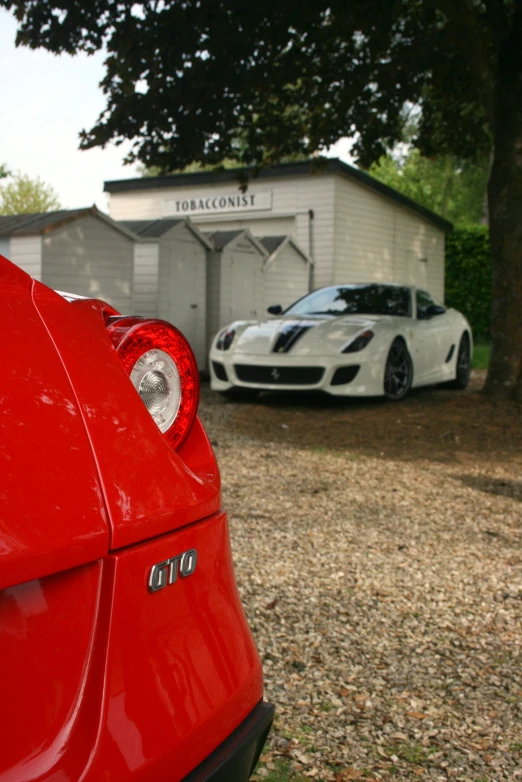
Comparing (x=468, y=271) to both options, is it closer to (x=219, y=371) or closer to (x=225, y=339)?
(x=225, y=339)

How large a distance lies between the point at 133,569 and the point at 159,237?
37.6 feet

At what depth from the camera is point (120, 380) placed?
1254 millimetres

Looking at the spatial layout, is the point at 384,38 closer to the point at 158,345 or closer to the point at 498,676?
the point at 498,676

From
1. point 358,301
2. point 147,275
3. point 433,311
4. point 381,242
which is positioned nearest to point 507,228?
point 433,311

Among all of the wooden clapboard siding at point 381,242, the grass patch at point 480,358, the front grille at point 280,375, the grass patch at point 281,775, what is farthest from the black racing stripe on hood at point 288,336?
the wooden clapboard siding at point 381,242

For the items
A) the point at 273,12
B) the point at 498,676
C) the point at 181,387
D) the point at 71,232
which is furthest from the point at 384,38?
the point at 181,387

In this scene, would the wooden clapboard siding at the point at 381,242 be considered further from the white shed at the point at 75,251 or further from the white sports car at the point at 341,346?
the white sports car at the point at 341,346

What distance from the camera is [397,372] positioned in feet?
31.9

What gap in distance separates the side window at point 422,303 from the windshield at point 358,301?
0.17 metres

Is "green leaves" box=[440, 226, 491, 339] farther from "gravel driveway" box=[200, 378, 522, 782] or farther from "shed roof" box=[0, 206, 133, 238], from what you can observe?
"gravel driveway" box=[200, 378, 522, 782]

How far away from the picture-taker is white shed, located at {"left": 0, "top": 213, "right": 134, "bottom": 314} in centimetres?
1026

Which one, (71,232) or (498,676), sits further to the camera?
(71,232)

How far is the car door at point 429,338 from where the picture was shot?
33.5ft

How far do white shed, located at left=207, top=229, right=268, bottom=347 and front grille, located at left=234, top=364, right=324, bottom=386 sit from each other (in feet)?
13.6
